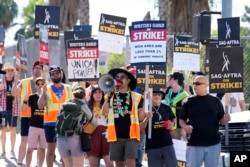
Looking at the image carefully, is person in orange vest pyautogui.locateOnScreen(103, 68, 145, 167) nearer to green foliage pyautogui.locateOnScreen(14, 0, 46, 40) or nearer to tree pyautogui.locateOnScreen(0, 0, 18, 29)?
tree pyautogui.locateOnScreen(0, 0, 18, 29)

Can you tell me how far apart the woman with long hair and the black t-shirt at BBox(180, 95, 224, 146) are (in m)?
1.92

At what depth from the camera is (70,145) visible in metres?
13.1

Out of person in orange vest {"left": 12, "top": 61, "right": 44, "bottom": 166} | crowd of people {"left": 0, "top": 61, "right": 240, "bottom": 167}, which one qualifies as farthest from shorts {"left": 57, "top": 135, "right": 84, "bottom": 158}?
person in orange vest {"left": 12, "top": 61, "right": 44, "bottom": 166}

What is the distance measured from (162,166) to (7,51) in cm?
1831

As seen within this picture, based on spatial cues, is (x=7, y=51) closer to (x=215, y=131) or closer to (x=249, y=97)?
(x=249, y=97)

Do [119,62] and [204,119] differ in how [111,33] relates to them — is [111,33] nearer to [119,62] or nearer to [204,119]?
[204,119]

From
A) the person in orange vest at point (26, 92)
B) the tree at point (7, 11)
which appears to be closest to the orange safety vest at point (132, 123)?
the person in orange vest at point (26, 92)

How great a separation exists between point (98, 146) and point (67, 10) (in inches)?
604

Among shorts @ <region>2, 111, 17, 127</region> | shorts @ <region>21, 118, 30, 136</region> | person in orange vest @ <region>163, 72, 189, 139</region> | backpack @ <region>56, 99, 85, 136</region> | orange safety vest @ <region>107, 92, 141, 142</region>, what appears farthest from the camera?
shorts @ <region>2, 111, 17, 127</region>

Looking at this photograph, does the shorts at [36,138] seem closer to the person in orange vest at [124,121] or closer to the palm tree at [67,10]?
the person in orange vest at [124,121]

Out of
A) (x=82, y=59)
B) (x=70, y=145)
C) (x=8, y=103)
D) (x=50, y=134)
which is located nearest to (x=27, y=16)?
(x=8, y=103)

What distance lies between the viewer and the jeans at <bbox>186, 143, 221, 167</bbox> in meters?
12.3

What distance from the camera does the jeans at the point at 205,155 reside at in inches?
483

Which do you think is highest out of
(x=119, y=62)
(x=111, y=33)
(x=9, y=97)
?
(x=111, y=33)
